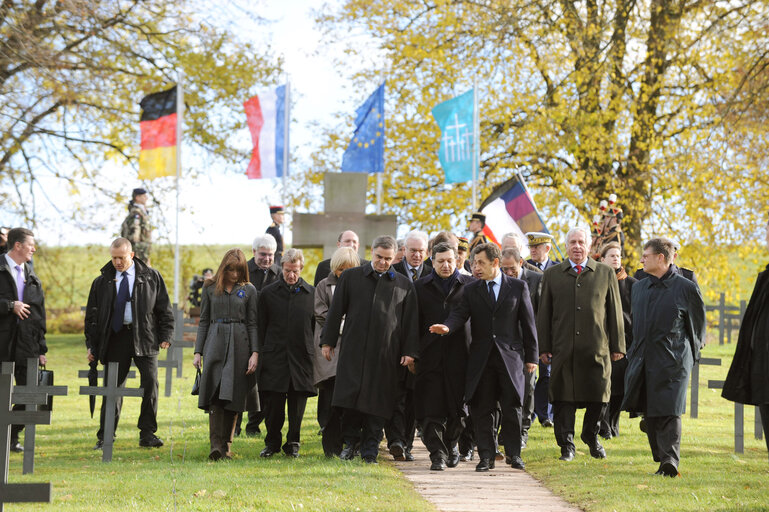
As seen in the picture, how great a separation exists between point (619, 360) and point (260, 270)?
4.01 meters

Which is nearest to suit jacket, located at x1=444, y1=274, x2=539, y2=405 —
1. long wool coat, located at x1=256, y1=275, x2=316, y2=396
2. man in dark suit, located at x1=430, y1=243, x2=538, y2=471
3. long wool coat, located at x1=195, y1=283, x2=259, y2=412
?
man in dark suit, located at x1=430, y1=243, x2=538, y2=471

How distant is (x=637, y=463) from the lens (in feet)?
31.9

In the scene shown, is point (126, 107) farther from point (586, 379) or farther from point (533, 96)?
point (586, 379)

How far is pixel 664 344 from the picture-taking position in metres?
9.02

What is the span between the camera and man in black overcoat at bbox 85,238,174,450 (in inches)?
425

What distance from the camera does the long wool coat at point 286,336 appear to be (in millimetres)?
10156

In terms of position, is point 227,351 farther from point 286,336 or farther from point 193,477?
point 193,477

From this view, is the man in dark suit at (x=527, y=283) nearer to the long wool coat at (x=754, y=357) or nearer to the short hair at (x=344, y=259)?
the short hair at (x=344, y=259)

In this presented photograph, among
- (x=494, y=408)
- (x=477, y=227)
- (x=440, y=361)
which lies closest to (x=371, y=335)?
(x=440, y=361)

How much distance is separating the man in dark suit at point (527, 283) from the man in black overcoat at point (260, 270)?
244 centimetres

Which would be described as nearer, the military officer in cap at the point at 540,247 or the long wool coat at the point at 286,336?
the long wool coat at the point at 286,336

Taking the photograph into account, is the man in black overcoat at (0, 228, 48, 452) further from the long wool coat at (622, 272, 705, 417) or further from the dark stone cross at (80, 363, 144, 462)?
the long wool coat at (622, 272, 705, 417)

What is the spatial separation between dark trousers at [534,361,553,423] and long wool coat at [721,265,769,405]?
155 inches

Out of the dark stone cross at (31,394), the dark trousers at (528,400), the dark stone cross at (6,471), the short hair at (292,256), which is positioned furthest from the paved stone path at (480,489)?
the dark stone cross at (31,394)
